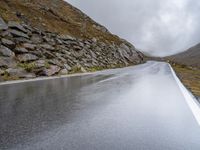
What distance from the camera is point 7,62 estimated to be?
81.9 ft

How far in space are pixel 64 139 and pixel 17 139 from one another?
0.82 meters

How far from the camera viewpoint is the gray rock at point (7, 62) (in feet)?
79.5

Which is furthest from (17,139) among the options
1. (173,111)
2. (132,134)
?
(173,111)

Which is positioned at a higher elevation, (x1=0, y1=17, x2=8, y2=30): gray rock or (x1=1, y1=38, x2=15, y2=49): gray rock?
Answer: (x1=0, y1=17, x2=8, y2=30): gray rock

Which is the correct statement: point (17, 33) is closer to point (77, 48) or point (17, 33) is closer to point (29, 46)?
point (29, 46)

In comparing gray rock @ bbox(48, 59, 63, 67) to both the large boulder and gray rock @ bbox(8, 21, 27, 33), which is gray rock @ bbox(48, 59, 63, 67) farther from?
gray rock @ bbox(8, 21, 27, 33)

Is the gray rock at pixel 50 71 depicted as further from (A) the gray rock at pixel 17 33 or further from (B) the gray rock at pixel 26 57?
(A) the gray rock at pixel 17 33

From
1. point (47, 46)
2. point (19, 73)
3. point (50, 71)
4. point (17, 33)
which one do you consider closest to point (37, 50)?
point (17, 33)

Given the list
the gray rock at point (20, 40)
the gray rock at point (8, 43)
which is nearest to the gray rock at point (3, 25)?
the gray rock at point (20, 40)

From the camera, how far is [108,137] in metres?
5.85

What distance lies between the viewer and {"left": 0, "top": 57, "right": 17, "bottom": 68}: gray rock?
2423 centimetres

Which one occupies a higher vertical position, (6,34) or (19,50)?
(6,34)

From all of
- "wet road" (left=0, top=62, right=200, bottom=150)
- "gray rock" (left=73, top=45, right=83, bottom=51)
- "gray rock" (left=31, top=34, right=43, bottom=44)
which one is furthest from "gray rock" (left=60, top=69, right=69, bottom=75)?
"wet road" (left=0, top=62, right=200, bottom=150)

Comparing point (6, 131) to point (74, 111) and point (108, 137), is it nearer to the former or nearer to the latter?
point (108, 137)
